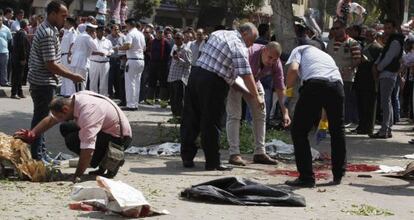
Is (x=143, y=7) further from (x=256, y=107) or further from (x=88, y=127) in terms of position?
(x=88, y=127)

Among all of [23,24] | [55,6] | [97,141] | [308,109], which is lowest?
[97,141]

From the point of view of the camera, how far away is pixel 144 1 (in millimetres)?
49250

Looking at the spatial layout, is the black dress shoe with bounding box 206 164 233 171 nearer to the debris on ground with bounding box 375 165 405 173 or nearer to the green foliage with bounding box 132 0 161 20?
the debris on ground with bounding box 375 165 405 173

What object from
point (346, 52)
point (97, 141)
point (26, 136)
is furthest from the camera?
point (346, 52)

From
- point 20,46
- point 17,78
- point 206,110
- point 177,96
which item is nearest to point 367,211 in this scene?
point 206,110

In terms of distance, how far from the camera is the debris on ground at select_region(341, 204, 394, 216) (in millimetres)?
7398

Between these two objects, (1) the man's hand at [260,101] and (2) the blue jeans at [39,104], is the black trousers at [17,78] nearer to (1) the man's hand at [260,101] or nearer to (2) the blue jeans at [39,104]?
(2) the blue jeans at [39,104]

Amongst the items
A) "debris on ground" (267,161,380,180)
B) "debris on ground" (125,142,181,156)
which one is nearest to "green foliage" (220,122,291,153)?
"debris on ground" (125,142,181,156)

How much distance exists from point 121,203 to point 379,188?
11.6 feet

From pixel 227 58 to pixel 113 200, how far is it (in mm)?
3178

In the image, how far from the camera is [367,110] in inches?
575

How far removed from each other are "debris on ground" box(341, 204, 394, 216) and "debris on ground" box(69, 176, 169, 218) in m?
1.84

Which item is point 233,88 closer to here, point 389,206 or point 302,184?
point 302,184

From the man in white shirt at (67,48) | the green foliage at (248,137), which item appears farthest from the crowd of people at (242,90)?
the green foliage at (248,137)
